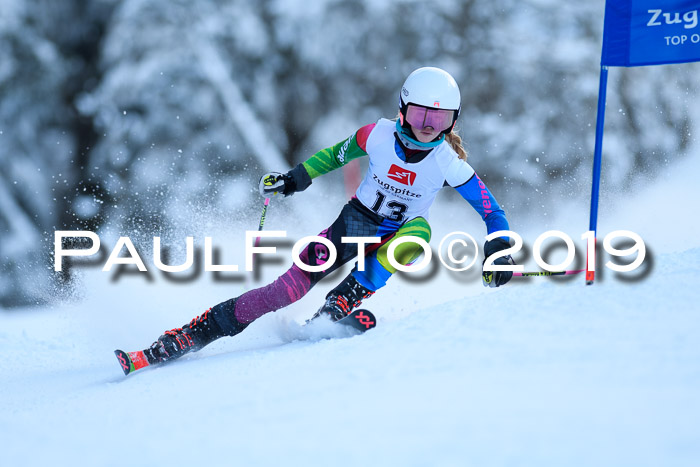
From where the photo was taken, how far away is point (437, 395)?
1.86 metres

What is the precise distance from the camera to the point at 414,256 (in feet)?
11.3

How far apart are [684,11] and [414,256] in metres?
1.88

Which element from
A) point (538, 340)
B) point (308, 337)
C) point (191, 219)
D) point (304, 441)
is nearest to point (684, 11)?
point (538, 340)

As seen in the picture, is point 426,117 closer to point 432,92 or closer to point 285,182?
point 432,92

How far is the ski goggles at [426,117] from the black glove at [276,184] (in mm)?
804

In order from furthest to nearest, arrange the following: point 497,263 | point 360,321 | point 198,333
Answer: point 198,333 < point 360,321 < point 497,263

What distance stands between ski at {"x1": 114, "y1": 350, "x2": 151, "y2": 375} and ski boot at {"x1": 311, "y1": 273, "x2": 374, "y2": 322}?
89 cm

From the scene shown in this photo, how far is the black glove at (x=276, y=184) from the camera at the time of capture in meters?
3.50

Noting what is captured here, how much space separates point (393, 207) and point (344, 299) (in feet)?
1.85

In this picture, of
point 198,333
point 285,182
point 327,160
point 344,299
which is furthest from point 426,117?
point 198,333

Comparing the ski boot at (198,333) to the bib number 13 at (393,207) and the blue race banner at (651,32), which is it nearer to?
the bib number 13 at (393,207)

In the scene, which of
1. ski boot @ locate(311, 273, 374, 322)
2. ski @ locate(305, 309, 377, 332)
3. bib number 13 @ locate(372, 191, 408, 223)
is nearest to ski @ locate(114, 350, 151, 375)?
ski boot @ locate(311, 273, 374, 322)

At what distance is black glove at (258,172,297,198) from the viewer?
350 centimetres

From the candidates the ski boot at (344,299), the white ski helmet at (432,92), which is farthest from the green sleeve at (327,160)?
the ski boot at (344,299)
